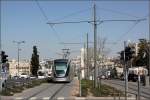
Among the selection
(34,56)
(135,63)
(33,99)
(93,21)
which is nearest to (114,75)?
(135,63)

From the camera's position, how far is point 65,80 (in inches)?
2751

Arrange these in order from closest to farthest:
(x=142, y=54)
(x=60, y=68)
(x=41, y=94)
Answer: (x=41, y=94) → (x=60, y=68) → (x=142, y=54)

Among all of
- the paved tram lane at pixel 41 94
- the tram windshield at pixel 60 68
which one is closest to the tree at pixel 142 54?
the tram windshield at pixel 60 68

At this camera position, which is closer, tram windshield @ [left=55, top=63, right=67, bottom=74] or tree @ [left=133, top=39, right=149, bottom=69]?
tram windshield @ [left=55, top=63, right=67, bottom=74]

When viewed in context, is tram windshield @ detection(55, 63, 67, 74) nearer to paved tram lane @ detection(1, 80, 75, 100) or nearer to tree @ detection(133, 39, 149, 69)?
paved tram lane @ detection(1, 80, 75, 100)

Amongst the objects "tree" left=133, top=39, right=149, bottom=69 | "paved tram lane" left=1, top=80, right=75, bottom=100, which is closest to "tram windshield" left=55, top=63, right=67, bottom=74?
"paved tram lane" left=1, top=80, right=75, bottom=100

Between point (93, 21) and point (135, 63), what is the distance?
98751 millimetres

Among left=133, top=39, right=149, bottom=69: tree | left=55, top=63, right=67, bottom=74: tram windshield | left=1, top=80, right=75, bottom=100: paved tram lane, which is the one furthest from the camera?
left=133, top=39, right=149, bottom=69: tree

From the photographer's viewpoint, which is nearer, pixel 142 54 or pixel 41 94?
pixel 41 94

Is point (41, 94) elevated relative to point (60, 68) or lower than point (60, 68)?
lower

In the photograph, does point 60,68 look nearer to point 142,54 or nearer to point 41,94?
point 41,94

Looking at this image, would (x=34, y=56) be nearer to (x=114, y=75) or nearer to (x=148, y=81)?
(x=114, y=75)

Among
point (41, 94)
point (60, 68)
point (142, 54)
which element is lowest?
point (41, 94)

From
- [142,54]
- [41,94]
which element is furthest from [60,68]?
[142,54]
